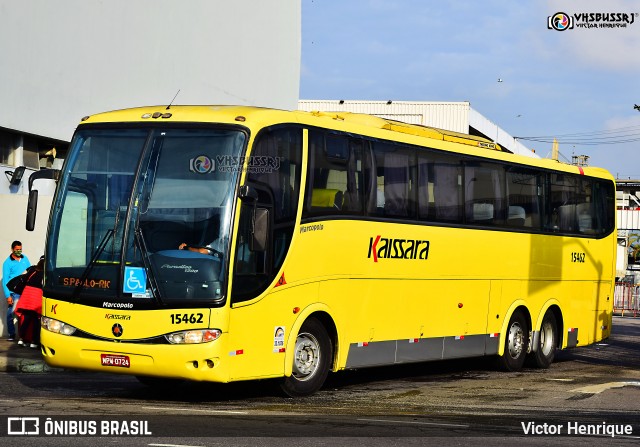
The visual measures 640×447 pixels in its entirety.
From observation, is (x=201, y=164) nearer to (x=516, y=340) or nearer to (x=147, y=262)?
(x=147, y=262)

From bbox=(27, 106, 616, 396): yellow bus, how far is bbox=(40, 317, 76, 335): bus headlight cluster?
0.03 metres

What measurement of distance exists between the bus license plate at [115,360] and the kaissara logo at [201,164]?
2.24 m

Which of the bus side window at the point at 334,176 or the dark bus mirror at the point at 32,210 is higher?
the bus side window at the point at 334,176

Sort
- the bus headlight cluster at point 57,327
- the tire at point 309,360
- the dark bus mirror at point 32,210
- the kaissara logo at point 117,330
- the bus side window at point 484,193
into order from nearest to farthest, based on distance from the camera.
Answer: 1. the kaissara logo at point 117,330
2. the bus headlight cluster at point 57,327
3. the dark bus mirror at point 32,210
4. the tire at point 309,360
5. the bus side window at point 484,193

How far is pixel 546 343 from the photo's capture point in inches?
830

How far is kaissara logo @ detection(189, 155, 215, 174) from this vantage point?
42.4 feet

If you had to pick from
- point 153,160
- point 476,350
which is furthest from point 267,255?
point 476,350

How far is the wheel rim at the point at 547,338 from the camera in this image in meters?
21.0

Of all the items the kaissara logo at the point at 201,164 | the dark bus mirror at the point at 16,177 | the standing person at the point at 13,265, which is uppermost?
the dark bus mirror at the point at 16,177

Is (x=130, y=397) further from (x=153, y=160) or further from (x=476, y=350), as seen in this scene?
(x=476, y=350)

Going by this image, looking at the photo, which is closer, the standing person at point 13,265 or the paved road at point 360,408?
the paved road at point 360,408

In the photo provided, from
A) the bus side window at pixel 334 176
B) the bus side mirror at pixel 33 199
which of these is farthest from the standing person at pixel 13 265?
the bus side window at pixel 334 176

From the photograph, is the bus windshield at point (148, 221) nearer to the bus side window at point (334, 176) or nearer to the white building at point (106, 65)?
the bus side window at point (334, 176)

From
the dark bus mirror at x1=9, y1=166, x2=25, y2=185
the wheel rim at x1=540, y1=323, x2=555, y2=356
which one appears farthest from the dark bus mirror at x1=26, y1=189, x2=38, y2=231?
the wheel rim at x1=540, y1=323, x2=555, y2=356
